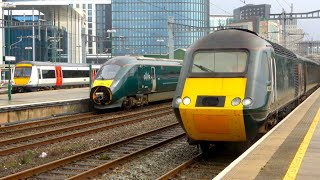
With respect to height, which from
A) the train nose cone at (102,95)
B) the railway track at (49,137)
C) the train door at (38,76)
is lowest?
the railway track at (49,137)

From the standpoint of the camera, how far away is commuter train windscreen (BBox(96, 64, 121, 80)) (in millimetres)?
22703

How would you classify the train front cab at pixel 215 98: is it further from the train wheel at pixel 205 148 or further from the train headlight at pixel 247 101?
the train wheel at pixel 205 148

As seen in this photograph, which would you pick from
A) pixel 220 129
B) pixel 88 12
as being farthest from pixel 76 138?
pixel 88 12

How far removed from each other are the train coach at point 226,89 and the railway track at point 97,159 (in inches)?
79.3

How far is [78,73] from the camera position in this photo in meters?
45.8

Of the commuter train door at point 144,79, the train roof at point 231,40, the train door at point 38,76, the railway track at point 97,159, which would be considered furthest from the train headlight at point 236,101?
the train door at point 38,76

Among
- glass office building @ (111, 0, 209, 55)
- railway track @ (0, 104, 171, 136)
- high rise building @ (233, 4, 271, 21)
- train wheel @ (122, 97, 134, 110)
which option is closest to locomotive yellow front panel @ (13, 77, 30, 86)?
train wheel @ (122, 97, 134, 110)

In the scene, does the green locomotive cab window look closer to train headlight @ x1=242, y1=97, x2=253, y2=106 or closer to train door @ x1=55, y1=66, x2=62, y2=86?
train headlight @ x1=242, y1=97, x2=253, y2=106

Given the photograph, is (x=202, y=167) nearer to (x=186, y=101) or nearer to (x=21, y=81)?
(x=186, y=101)

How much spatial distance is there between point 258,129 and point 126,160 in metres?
3.15

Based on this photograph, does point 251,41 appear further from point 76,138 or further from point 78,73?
point 78,73

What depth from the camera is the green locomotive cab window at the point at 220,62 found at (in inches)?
397

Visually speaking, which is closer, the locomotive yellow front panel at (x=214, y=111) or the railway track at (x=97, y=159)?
the railway track at (x=97, y=159)

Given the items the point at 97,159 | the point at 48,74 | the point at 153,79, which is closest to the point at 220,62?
the point at 97,159
